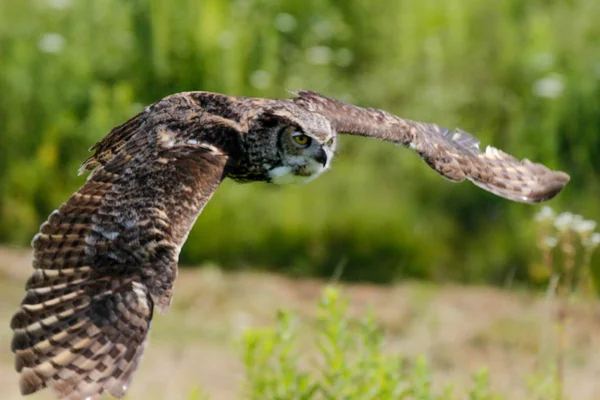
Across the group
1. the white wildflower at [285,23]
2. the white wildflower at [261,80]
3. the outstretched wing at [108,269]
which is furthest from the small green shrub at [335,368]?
the white wildflower at [285,23]

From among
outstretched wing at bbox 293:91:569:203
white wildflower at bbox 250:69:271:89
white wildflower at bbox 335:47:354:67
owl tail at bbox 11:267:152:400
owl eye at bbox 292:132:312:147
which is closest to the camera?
owl tail at bbox 11:267:152:400

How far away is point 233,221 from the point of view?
9.59 m

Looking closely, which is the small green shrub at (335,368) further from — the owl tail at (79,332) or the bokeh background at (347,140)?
the bokeh background at (347,140)

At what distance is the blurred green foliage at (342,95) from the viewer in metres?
9.62

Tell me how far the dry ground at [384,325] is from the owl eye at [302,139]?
91.0 inches

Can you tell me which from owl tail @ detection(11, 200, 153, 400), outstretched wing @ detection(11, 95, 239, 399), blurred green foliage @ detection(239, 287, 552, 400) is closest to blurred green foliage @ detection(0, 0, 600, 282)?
blurred green foliage @ detection(239, 287, 552, 400)

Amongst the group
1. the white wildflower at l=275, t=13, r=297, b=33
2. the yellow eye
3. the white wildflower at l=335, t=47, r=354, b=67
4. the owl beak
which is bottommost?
the owl beak

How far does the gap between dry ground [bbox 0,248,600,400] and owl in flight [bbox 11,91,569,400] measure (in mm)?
2243

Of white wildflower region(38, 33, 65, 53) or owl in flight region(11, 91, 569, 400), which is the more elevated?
white wildflower region(38, 33, 65, 53)

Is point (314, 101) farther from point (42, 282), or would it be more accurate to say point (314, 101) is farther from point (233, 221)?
point (233, 221)

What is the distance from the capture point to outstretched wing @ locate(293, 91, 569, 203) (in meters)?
5.88

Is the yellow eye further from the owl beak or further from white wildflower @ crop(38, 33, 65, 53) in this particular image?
white wildflower @ crop(38, 33, 65, 53)

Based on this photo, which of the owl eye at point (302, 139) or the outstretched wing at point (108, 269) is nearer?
the outstretched wing at point (108, 269)

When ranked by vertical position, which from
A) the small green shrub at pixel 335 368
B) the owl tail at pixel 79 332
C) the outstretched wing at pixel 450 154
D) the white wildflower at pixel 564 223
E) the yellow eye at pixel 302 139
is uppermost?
the outstretched wing at pixel 450 154
